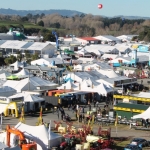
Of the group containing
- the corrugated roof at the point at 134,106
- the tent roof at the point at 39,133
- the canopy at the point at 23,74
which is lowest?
the canopy at the point at 23,74

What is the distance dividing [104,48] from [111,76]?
46.1ft

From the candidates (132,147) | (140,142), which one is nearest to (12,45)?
(140,142)

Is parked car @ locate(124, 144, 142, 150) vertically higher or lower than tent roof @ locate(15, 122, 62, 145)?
lower

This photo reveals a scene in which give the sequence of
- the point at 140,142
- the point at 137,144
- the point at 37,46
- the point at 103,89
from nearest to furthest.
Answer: the point at 137,144, the point at 140,142, the point at 103,89, the point at 37,46

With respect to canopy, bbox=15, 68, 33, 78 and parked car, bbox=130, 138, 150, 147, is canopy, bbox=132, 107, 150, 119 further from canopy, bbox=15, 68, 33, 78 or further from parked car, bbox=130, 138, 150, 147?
canopy, bbox=15, 68, 33, 78

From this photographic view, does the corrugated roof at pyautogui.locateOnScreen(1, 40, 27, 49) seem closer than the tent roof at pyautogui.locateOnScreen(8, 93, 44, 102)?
No

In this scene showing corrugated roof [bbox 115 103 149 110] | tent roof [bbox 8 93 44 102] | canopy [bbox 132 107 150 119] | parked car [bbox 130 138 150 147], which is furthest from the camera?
tent roof [bbox 8 93 44 102]

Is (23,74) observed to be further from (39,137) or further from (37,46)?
(37,46)

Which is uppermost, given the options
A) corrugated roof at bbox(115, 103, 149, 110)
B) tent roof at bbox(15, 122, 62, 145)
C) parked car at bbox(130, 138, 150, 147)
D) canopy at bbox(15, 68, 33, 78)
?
tent roof at bbox(15, 122, 62, 145)

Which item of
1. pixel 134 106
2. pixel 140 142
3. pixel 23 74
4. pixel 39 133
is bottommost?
pixel 23 74

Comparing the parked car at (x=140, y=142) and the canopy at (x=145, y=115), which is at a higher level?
the canopy at (x=145, y=115)

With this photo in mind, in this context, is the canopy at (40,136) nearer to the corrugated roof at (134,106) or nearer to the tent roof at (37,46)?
the corrugated roof at (134,106)

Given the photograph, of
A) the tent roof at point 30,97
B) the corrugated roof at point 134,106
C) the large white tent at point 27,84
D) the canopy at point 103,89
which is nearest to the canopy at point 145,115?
the corrugated roof at point 134,106

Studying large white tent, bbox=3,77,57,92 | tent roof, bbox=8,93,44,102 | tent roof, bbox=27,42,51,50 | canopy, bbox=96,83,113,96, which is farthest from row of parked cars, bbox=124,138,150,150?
tent roof, bbox=27,42,51,50
